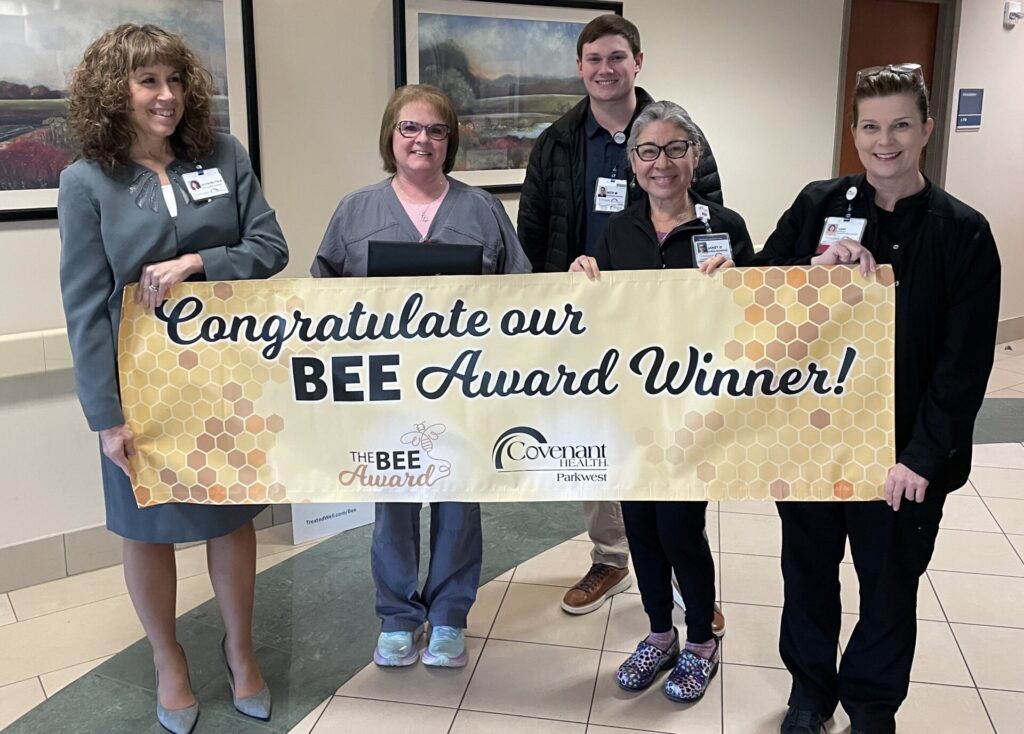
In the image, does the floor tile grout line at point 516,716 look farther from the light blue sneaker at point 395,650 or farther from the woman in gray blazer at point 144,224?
the woman in gray blazer at point 144,224

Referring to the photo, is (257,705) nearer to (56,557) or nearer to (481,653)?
(481,653)

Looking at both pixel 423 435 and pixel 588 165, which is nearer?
pixel 423 435

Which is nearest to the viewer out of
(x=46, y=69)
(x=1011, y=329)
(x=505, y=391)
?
(x=505, y=391)

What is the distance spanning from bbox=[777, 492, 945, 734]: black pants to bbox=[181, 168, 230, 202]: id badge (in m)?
1.47

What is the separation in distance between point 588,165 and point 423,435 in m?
1.07

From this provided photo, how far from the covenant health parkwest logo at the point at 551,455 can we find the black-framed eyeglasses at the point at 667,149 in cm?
68

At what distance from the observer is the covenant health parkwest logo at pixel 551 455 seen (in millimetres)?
2023

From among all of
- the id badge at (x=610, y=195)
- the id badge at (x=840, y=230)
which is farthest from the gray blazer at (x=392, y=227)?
the id badge at (x=840, y=230)

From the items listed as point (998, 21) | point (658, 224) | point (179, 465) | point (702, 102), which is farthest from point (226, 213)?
point (998, 21)

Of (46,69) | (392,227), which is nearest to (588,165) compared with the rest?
(392,227)

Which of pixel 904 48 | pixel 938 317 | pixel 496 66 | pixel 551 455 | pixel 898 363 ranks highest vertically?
pixel 904 48

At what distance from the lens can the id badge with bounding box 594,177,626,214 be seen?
2.60 meters

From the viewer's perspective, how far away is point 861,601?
6.75 ft

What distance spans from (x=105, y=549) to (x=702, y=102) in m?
3.41
